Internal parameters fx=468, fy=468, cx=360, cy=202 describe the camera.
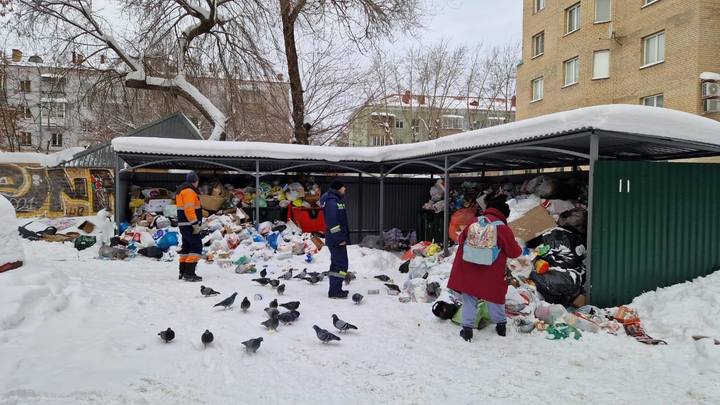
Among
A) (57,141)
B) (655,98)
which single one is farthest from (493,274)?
(57,141)

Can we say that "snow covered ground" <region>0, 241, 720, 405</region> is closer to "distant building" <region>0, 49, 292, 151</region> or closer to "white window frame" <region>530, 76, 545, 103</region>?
"distant building" <region>0, 49, 292, 151</region>

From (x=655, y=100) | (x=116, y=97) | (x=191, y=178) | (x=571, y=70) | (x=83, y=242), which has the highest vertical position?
(x=571, y=70)

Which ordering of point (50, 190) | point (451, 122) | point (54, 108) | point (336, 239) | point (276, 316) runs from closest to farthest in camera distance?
point (276, 316), point (336, 239), point (50, 190), point (54, 108), point (451, 122)

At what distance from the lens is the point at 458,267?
5.36m

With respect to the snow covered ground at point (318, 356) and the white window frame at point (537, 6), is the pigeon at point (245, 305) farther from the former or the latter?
the white window frame at point (537, 6)

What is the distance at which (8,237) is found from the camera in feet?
18.5

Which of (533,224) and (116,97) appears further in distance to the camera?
(116,97)

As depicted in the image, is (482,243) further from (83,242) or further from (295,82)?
(295,82)

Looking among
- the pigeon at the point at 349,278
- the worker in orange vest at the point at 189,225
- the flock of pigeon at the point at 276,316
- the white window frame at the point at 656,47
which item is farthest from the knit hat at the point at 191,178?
the white window frame at the point at 656,47

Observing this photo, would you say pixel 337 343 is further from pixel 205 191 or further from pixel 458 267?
pixel 205 191

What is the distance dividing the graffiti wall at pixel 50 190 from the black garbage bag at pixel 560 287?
13953mm

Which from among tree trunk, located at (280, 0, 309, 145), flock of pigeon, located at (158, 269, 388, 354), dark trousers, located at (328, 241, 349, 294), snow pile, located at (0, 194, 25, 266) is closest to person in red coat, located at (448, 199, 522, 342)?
flock of pigeon, located at (158, 269, 388, 354)

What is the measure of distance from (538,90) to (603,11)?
556cm

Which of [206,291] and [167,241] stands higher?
[167,241]
